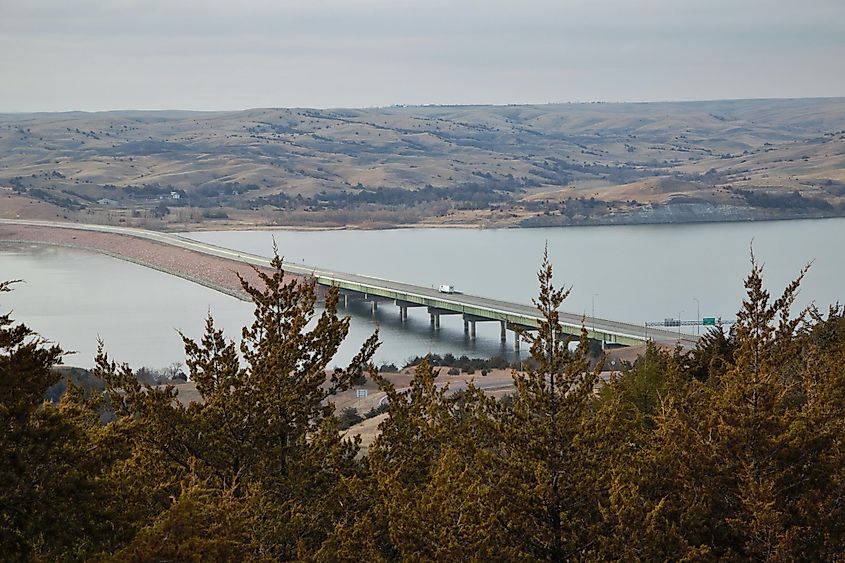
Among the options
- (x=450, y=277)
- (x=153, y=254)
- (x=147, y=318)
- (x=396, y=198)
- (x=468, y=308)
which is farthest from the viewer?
(x=396, y=198)

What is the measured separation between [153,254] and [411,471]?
74.7 metres

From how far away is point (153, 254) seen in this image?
83188mm

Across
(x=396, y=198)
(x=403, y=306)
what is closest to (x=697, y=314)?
(x=403, y=306)

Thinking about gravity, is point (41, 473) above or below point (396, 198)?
above

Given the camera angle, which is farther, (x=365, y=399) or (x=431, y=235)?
(x=431, y=235)

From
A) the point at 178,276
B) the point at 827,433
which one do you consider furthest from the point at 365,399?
the point at 178,276

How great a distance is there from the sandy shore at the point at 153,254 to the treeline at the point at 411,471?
51.9 metres

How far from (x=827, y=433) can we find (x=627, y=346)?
33.3 m

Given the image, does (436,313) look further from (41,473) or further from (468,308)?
(41,473)

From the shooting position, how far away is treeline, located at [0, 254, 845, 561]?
711 cm

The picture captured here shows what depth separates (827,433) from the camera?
9.19 m

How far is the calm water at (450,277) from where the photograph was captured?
51.2 meters

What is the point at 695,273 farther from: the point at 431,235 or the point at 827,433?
the point at 827,433

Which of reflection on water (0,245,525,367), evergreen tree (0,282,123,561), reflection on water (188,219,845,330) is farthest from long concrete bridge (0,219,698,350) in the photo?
evergreen tree (0,282,123,561)
